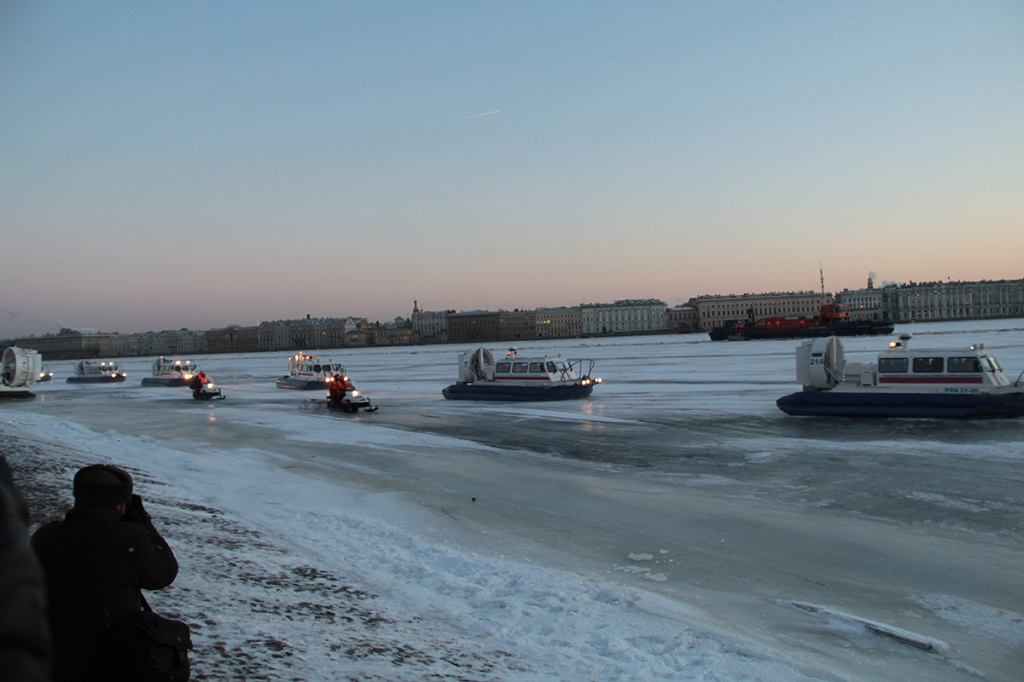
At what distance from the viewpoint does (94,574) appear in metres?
2.77

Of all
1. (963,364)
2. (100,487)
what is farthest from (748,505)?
(963,364)

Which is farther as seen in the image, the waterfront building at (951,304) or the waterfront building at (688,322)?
the waterfront building at (951,304)

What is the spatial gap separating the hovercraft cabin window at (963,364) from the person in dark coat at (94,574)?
19.6 metres

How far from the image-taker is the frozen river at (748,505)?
5801 mm

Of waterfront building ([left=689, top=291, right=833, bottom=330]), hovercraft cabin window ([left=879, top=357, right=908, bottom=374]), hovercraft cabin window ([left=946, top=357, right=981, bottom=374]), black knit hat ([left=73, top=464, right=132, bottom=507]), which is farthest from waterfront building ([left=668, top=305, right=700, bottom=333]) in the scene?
black knit hat ([left=73, top=464, right=132, bottom=507])

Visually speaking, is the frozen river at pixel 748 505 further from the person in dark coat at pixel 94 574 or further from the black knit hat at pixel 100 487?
the black knit hat at pixel 100 487

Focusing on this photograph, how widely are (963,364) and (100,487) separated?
65.5 ft

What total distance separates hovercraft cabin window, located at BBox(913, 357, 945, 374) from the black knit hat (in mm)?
19589

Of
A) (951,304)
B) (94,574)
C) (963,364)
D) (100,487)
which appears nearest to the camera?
(94,574)

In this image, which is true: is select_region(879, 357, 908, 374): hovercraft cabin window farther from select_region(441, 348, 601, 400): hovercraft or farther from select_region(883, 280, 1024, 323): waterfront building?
select_region(883, 280, 1024, 323): waterfront building

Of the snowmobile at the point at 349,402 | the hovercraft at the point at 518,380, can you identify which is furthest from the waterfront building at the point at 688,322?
the snowmobile at the point at 349,402

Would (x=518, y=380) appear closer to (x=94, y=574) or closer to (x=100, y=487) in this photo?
(x=100, y=487)

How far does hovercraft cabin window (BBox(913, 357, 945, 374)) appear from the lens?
18703 mm

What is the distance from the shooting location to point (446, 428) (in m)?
19.3
